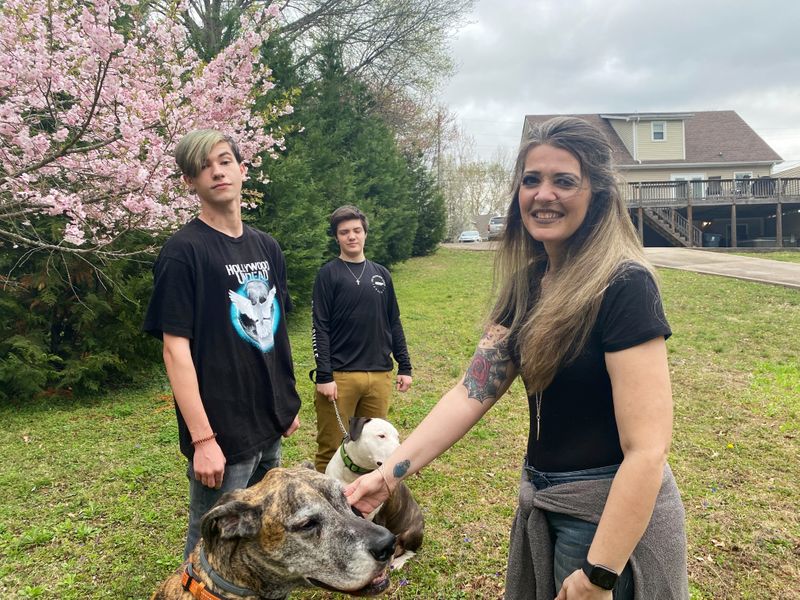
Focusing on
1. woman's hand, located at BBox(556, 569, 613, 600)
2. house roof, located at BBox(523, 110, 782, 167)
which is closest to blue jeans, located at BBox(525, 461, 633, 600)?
woman's hand, located at BBox(556, 569, 613, 600)

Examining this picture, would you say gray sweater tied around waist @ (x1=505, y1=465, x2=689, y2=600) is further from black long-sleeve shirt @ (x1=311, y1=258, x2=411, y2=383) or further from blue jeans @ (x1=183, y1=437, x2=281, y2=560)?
black long-sleeve shirt @ (x1=311, y1=258, x2=411, y2=383)

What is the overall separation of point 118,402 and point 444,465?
4.65 meters

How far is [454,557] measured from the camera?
3.59m

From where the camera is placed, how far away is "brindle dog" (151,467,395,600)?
6.25 feet

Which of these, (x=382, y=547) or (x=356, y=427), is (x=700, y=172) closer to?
(x=356, y=427)

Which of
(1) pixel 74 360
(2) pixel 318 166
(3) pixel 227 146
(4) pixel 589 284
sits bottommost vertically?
(1) pixel 74 360

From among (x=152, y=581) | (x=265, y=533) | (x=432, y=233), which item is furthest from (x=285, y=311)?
(x=432, y=233)

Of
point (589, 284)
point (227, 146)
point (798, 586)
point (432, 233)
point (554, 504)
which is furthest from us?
point (432, 233)

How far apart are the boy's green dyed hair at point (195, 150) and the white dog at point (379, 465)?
6.39 feet

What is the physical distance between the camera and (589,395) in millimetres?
1476

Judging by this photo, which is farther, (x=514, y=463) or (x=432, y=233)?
(x=432, y=233)

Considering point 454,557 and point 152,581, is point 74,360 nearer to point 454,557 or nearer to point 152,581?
point 152,581

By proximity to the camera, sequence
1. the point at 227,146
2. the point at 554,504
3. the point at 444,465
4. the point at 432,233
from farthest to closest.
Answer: the point at 432,233
the point at 444,465
the point at 227,146
the point at 554,504

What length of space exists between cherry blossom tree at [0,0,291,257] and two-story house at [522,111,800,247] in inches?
948
